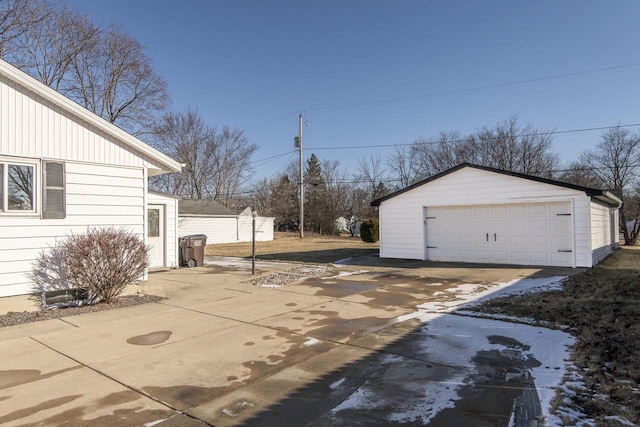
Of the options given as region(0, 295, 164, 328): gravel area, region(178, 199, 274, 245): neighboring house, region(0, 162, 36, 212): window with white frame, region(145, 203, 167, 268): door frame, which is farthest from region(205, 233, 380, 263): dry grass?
region(0, 162, 36, 212): window with white frame

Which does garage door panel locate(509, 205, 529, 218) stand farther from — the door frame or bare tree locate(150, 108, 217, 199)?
bare tree locate(150, 108, 217, 199)

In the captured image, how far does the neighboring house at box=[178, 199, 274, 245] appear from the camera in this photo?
28.1 m

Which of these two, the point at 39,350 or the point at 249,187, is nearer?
the point at 39,350

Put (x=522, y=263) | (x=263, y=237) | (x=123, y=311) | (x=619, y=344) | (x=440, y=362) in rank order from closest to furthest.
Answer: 1. (x=440, y=362)
2. (x=619, y=344)
3. (x=123, y=311)
4. (x=522, y=263)
5. (x=263, y=237)

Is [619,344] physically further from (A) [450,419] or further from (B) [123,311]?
(B) [123,311]

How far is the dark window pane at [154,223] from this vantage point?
40.6ft

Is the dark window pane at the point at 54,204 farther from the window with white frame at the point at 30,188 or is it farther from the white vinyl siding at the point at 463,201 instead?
the white vinyl siding at the point at 463,201

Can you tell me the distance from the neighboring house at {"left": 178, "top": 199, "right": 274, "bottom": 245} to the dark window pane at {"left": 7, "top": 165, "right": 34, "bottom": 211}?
66.2 feet

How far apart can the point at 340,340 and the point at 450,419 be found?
223 cm

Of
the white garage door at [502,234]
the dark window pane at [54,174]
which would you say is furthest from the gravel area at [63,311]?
the white garage door at [502,234]

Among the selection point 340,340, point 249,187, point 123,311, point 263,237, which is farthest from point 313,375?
point 249,187

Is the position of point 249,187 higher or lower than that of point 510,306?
higher

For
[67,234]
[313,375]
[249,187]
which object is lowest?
[313,375]

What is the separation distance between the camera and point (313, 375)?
3.95 meters
